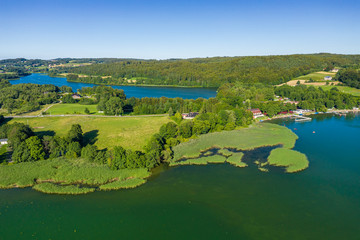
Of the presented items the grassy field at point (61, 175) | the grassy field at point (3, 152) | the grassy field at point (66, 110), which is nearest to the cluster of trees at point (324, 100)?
the grassy field at point (61, 175)

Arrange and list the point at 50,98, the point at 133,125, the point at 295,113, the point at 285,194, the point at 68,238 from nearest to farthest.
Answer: the point at 68,238 < the point at 285,194 < the point at 133,125 < the point at 295,113 < the point at 50,98

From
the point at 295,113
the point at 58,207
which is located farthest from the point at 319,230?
the point at 295,113

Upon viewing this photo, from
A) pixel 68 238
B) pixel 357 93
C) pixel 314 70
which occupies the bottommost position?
pixel 68 238

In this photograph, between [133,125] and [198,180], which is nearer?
[198,180]

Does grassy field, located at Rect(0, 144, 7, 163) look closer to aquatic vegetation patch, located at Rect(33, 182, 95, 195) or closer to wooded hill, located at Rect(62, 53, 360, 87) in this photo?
aquatic vegetation patch, located at Rect(33, 182, 95, 195)

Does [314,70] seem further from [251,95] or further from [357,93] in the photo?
[251,95]

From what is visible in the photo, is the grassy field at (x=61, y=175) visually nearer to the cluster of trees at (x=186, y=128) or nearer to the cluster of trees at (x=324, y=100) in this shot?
the cluster of trees at (x=186, y=128)

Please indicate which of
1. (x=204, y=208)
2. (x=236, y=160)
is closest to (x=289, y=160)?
(x=236, y=160)

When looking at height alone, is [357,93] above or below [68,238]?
above
